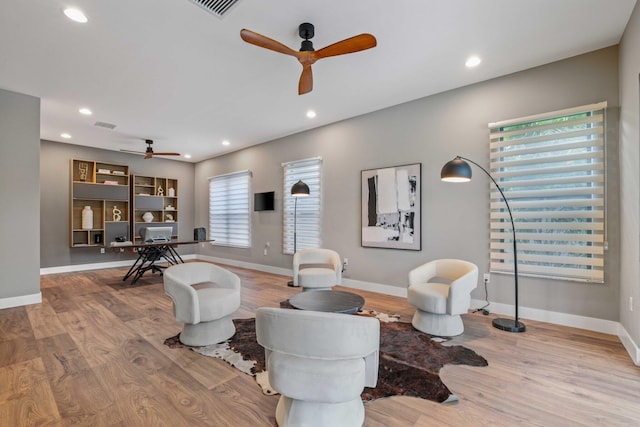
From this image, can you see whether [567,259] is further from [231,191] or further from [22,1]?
[231,191]

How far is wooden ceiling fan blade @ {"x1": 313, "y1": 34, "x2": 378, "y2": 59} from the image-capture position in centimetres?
225

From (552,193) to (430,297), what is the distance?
184 cm

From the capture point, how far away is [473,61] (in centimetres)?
321

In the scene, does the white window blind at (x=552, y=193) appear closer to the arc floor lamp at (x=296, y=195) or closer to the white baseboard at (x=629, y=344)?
Result: the white baseboard at (x=629, y=344)

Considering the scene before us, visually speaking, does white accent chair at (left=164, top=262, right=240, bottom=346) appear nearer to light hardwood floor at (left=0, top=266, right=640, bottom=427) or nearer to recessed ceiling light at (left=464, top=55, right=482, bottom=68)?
light hardwood floor at (left=0, top=266, right=640, bottom=427)

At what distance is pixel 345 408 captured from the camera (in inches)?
63.9

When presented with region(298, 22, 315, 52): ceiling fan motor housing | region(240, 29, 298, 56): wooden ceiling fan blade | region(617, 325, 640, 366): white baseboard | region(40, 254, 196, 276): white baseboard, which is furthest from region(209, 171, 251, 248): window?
region(617, 325, 640, 366): white baseboard

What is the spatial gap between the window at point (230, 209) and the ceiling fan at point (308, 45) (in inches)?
180

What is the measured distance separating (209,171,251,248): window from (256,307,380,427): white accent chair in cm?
558

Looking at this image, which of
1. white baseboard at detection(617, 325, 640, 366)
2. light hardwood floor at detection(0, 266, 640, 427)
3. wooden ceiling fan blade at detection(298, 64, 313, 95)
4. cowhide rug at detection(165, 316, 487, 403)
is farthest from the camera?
wooden ceiling fan blade at detection(298, 64, 313, 95)

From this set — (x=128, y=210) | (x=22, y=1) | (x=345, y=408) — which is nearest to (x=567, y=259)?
(x=345, y=408)

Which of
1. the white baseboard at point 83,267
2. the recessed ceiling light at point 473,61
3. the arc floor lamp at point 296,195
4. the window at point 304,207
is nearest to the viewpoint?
the recessed ceiling light at point 473,61

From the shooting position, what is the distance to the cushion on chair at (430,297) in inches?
114

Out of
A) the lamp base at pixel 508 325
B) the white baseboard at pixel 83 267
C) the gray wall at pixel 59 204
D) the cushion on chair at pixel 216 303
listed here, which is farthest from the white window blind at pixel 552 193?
the gray wall at pixel 59 204
